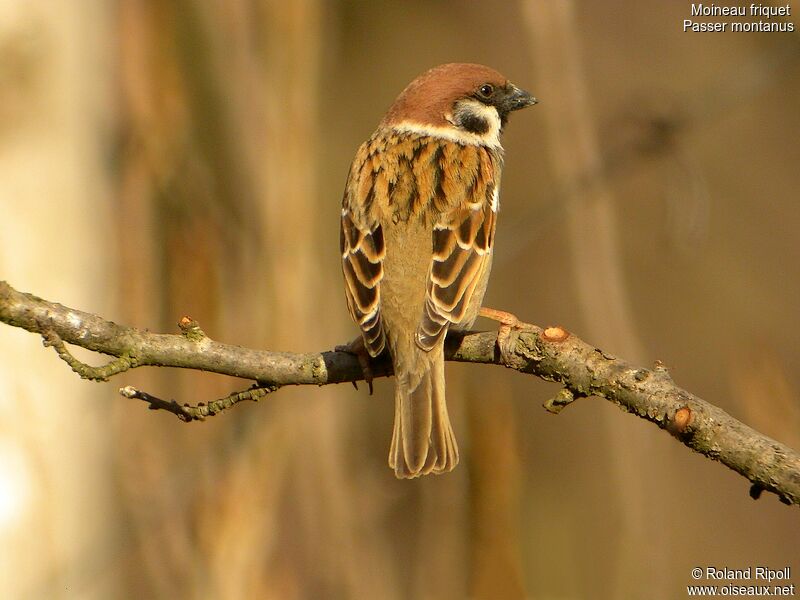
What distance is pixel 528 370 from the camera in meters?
→ 3.09

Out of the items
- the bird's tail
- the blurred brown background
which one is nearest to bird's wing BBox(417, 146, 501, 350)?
the bird's tail

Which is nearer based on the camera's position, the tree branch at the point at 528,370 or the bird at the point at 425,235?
the tree branch at the point at 528,370

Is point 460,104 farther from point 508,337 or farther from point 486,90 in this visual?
point 508,337

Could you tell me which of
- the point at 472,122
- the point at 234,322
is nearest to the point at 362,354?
the point at 234,322

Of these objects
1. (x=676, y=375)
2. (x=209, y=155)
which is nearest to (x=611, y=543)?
(x=676, y=375)

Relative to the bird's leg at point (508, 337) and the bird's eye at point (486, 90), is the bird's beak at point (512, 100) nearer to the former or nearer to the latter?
the bird's eye at point (486, 90)

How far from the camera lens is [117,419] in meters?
4.40

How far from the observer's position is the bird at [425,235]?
3.63 metres

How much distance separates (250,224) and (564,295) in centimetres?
509

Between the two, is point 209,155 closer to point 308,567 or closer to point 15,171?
point 15,171

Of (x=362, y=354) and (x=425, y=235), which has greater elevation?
(x=425, y=235)

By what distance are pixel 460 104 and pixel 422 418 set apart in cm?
158

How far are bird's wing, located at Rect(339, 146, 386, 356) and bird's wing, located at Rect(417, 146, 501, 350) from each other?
0.18m

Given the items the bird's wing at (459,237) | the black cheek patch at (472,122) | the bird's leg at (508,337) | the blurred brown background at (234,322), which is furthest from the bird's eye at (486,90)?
the bird's leg at (508,337)
